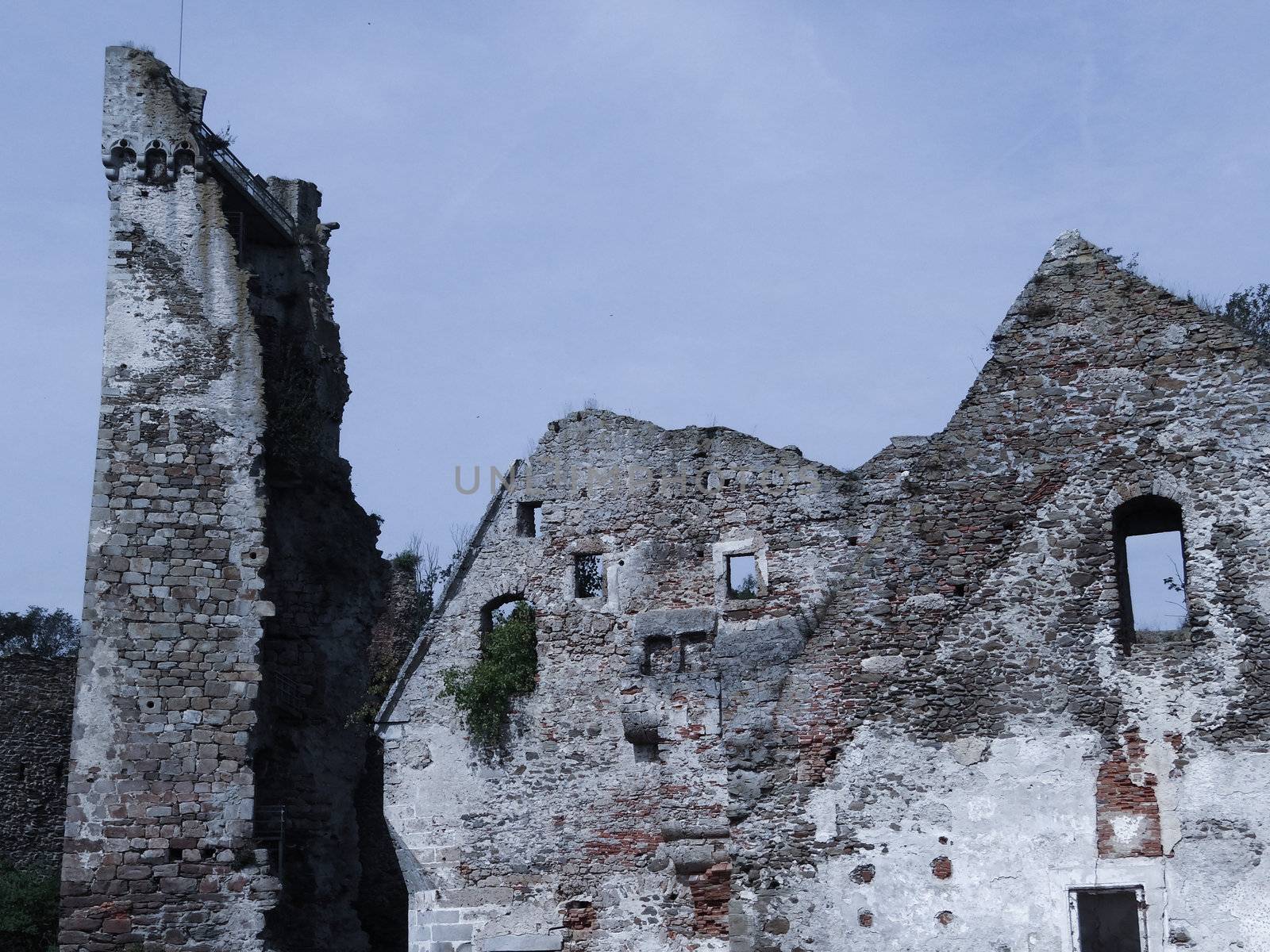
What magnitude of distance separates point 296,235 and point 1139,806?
14430 mm

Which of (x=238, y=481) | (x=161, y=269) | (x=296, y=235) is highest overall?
(x=296, y=235)

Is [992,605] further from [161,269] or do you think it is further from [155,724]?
[161,269]

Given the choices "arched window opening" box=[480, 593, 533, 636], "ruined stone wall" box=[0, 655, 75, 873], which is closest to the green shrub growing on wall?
"arched window opening" box=[480, 593, 533, 636]

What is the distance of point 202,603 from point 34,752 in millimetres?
10290

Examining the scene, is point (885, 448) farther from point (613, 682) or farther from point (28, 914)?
point (28, 914)

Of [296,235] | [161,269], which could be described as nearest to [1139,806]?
[161,269]

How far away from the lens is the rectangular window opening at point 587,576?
1947 centimetres

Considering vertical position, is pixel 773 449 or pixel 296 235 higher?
pixel 296 235

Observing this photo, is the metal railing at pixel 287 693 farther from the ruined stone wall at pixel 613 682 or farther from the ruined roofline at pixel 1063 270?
the ruined roofline at pixel 1063 270

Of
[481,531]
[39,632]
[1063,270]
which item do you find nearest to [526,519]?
[481,531]

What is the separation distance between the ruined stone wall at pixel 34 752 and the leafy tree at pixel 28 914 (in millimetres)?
2187

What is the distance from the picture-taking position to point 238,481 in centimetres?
1883

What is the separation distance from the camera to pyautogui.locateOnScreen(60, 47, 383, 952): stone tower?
697 inches

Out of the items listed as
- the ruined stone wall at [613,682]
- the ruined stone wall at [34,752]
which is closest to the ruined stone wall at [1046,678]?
the ruined stone wall at [613,682]
